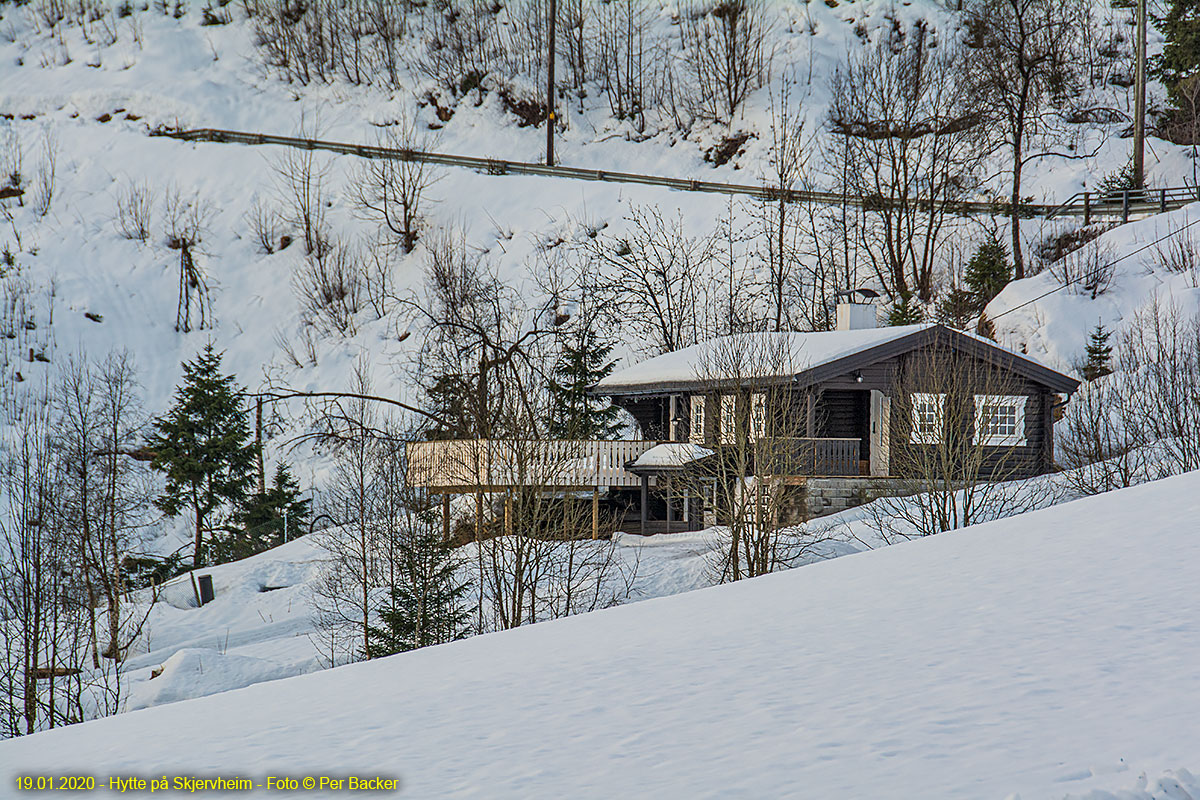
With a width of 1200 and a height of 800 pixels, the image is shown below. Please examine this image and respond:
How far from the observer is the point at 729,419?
20859 mm

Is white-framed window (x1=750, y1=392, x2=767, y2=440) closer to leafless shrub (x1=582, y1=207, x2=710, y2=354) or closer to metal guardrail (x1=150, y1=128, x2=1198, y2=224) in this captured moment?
leafless shrub (x1=582, y1=207, x2=710, y2=354)

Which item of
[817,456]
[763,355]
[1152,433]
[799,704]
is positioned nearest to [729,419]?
[763,355]

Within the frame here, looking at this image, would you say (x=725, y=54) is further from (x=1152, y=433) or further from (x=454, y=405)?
(x=1152, y=433)

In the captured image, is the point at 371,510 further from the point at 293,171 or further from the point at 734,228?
the point at 293,171

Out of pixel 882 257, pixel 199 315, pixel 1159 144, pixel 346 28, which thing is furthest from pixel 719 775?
pixel 346 28

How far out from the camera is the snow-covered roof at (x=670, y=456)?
23.2 meters

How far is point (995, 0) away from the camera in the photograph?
152ft

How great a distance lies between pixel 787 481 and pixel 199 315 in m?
35.0

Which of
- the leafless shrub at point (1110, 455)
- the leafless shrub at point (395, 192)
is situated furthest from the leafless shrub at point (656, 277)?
the leafless shrub at point (1110, 455)

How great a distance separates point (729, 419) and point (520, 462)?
4652 mm

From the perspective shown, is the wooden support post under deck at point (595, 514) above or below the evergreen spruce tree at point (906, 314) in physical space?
below

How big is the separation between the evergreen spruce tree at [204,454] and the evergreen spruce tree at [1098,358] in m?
26.7

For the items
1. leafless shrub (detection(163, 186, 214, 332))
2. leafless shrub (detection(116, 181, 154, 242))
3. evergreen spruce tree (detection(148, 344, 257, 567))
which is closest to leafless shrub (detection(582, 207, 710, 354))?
evergreen spruce tree (detection(148, 344, 257, 567))

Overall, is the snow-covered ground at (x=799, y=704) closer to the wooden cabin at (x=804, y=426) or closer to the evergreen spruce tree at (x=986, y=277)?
the wooden cabin at (x=804, y=426)
